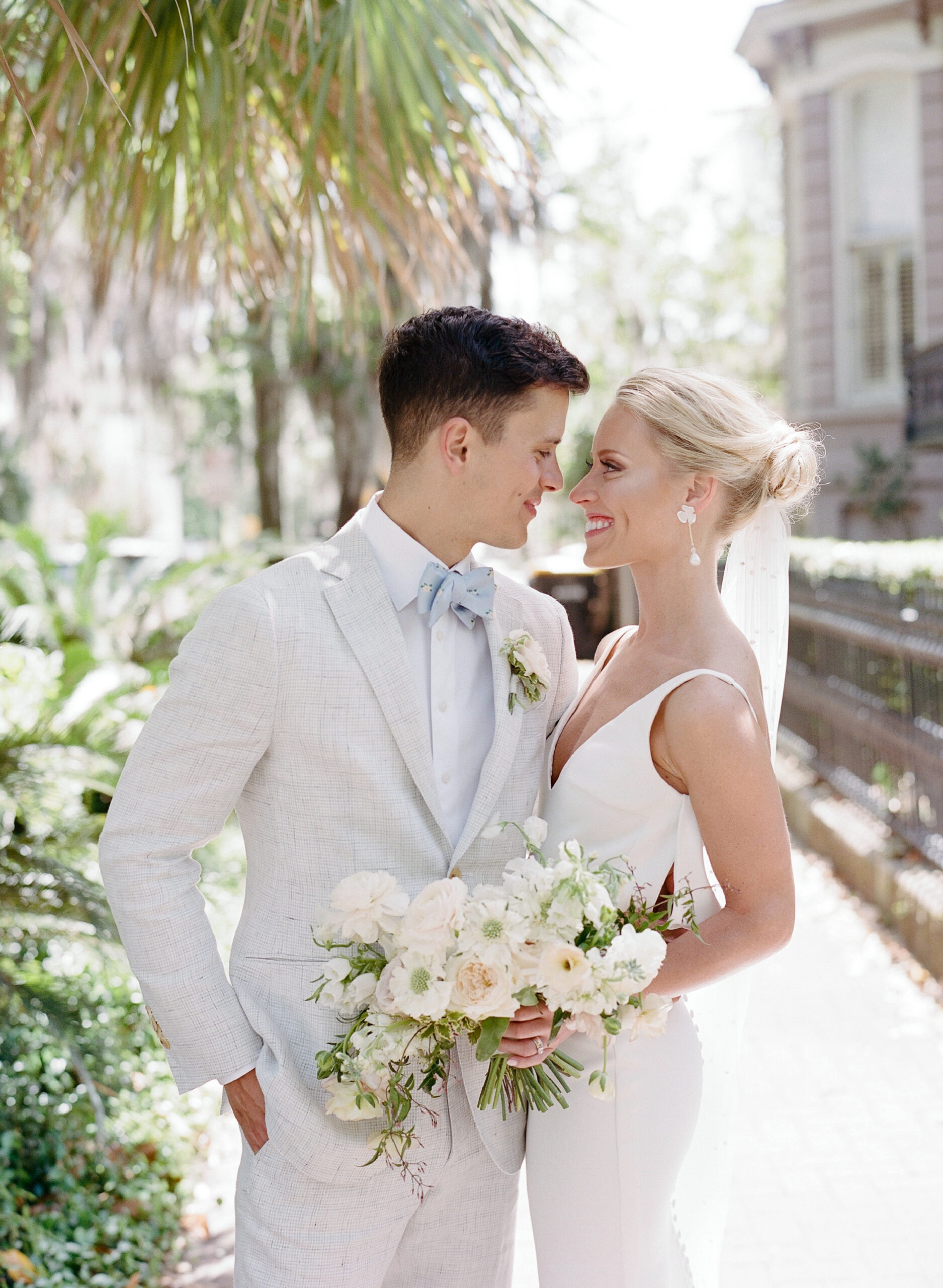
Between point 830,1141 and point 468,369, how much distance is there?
337cm

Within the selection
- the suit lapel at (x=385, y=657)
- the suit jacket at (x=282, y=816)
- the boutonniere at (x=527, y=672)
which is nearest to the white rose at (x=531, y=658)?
the boutonniere at (x=527, y=672)

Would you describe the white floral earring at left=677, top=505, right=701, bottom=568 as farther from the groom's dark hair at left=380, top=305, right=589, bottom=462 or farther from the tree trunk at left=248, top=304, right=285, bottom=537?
the tree trunk at left=248, top=304, right=285, bottom=537

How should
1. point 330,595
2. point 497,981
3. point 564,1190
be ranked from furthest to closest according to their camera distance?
point 564,1190 < point 330,595 < point 497,981

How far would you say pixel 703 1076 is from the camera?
9.06ft

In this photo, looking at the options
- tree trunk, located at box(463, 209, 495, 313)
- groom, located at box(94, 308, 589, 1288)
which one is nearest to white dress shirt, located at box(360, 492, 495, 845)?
groom, located at box(94, 308, 589, 1288)

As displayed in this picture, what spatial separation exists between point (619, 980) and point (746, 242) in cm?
3343

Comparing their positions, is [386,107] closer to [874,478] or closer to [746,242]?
[874,478]

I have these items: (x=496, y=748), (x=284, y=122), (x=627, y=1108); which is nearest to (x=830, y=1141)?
(x=627, y=1108)

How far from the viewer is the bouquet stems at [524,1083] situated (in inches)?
81.9

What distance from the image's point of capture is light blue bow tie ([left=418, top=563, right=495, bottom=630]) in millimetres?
2422

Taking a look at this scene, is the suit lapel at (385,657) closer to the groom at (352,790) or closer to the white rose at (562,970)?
the groom at (352,790)

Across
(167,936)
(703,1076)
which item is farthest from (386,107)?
(703,1076)

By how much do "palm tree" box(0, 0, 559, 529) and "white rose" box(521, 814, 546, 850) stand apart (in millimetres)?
1926

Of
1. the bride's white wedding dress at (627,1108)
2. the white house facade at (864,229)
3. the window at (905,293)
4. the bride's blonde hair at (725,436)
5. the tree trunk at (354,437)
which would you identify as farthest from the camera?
the window at (905,293)
